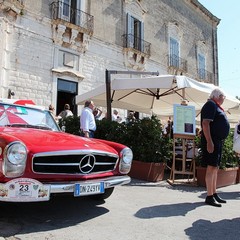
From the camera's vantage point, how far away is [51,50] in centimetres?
1455

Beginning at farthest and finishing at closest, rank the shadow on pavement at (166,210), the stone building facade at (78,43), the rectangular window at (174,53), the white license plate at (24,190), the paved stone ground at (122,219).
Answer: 1. the rectangular window at (174,53)
2. the stone building facade at (78,43)
3. the shadow on pavement at (166,210)
4. the paved stone ground at (122,219)
5. the white license plate at (24,190)

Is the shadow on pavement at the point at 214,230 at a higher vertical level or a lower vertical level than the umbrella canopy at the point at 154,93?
lower

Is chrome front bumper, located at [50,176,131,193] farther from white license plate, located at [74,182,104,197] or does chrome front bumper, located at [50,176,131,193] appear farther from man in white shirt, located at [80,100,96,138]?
man in white shirt, located at [80,100,96,138]

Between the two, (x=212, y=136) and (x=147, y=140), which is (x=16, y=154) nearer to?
(x=212, y=136)

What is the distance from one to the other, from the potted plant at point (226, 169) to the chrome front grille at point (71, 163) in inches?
131

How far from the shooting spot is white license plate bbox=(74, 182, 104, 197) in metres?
3.85

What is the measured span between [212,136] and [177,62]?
60.0ft

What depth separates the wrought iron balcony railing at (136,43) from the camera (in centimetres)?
1819

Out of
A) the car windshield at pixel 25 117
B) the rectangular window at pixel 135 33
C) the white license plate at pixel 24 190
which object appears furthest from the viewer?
the rectangular window at pixel 135 33

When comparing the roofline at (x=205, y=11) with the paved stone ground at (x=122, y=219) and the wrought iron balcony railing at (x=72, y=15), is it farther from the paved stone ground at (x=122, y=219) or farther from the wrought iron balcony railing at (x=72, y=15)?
the paved stone ground at (x=122, y=219)

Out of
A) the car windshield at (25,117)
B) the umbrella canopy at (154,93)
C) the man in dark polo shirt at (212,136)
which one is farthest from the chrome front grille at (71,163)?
the umbrella canopy at (154,93)

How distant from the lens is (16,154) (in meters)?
3.58

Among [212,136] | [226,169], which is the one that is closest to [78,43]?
[226,169]

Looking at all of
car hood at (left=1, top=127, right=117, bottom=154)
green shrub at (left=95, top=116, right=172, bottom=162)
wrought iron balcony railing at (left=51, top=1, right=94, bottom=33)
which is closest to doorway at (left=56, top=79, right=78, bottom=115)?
wrought iron balcony railing at (left=51, top=1, right=94, bottom=33)
